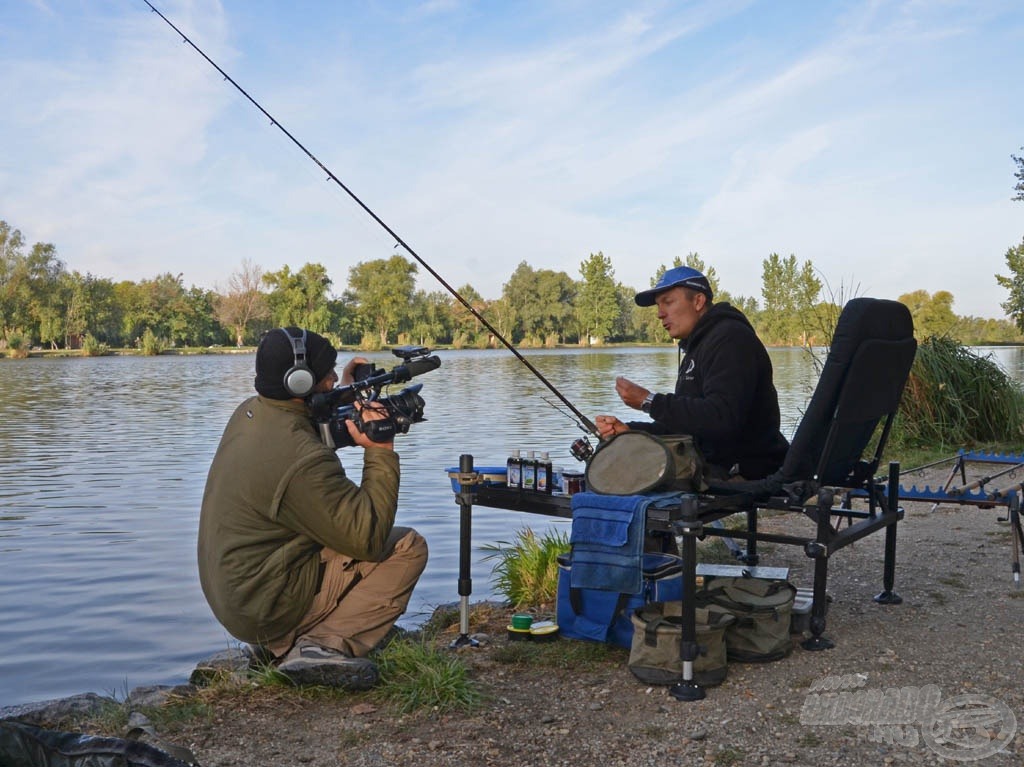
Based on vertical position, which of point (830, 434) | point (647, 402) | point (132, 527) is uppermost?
point (647, 402)

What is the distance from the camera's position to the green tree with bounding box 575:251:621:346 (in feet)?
341

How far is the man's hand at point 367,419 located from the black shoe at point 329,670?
872 millimetres

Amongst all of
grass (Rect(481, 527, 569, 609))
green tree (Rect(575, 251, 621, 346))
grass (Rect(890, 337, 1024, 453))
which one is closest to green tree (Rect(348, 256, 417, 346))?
green tree (Rect(575, 251, 621, 346))

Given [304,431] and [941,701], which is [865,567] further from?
[304,431]

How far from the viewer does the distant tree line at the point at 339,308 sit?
88.8 meters

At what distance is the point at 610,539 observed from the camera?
407cm

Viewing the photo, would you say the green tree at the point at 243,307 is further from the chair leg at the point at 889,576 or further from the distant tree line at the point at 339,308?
the chair leg at the point at 889,576

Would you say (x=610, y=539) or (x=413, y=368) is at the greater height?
(x=413, y=368)

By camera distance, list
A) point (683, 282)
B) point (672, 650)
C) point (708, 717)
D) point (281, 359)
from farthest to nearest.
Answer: point (683, 282) → point (672, 650) → point (281, 359) → point (708, 717)

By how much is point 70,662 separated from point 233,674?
2.41 meters

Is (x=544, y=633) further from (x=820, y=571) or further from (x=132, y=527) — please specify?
(x=132, y=527)

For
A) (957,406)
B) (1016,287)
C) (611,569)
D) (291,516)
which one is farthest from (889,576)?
(1016,287)

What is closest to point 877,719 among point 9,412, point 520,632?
point 520,632

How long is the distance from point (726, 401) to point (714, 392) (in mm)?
71
